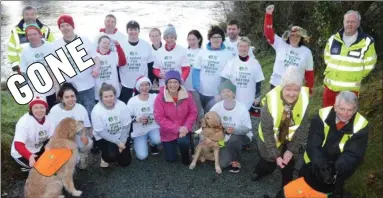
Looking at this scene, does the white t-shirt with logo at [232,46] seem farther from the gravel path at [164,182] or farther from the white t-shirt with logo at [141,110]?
the gravel path at [164,182]

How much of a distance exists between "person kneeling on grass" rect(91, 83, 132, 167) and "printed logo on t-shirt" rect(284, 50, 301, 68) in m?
2.86

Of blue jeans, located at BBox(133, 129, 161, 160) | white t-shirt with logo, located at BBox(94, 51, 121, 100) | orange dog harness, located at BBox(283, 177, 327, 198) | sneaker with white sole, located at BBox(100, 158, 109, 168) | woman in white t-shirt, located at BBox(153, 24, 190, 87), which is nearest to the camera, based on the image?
orange dog harness, located at BBox(283, 177, 327, 198)

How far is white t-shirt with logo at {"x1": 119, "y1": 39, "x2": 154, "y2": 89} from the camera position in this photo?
22.5 ft

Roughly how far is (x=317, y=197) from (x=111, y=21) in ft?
14.8

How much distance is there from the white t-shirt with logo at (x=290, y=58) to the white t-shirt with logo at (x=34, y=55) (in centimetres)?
383

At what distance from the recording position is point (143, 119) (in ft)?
20.5

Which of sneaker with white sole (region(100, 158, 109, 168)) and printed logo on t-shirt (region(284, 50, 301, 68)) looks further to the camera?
printed logo on t-shirt (region(284, 50, 301, 68))

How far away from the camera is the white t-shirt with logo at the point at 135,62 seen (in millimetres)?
6871

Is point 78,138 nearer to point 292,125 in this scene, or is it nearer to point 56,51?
point 56,51

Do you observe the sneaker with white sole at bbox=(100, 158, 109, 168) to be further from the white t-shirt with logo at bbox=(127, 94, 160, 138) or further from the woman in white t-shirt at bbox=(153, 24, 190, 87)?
the woman in white t-shirt at bbox=(153, 24, 190, 87)

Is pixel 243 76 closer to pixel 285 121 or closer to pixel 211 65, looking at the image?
pixel 211 65

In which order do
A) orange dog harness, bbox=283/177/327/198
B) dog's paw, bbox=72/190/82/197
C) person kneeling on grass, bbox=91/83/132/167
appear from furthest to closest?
person kneeling on grass, bbox=91/83/132/167
dog's paw, bbox=72/190/82/197
orange dog harness, bbox=283/177/327/198

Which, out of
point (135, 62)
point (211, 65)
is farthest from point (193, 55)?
point (135, 62)

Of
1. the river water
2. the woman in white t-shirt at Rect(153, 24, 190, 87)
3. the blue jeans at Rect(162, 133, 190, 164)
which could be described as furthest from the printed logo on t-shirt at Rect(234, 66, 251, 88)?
the river water
